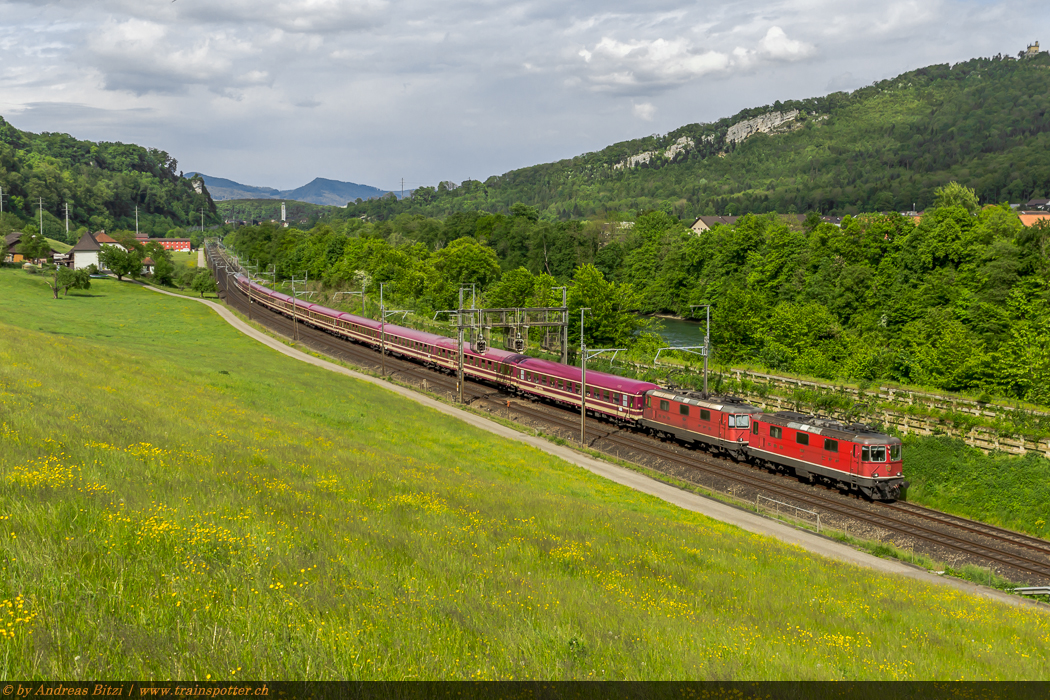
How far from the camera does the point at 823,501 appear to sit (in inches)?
1372

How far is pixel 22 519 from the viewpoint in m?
10.5

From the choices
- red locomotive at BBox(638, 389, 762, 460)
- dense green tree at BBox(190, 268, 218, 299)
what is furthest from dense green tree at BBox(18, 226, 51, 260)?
red locomotive at BBox(638, 389, 762, 460)

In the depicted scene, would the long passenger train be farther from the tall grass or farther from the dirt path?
the dirt path

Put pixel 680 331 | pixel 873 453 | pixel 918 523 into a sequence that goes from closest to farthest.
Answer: pixel 918 523, pixel 873 453, pixel 680 331

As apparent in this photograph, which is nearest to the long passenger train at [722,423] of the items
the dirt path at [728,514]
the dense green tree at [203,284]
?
the dirt path at [728,514]

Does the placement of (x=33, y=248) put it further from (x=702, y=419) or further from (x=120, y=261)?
(x=702, y=419)

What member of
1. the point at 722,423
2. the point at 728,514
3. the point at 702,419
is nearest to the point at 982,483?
the point at 722,423

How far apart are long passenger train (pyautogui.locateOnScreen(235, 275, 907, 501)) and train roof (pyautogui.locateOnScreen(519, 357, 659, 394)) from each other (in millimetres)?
76

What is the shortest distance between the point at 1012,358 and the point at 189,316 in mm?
100331

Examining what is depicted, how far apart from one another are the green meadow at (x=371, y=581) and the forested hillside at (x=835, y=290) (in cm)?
4159

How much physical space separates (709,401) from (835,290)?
2211 inches

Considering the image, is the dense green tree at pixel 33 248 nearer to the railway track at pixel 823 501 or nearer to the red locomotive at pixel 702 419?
the railway track at pixel 823 501

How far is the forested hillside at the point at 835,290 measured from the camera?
57875 mm

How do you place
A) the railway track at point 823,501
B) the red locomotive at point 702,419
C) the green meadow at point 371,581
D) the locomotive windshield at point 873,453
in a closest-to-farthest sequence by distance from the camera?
the green meadow at point 371,581, the railway track at point 823,501, the locomotive windshield at point 873,453, the red locomotive at point 702,419
